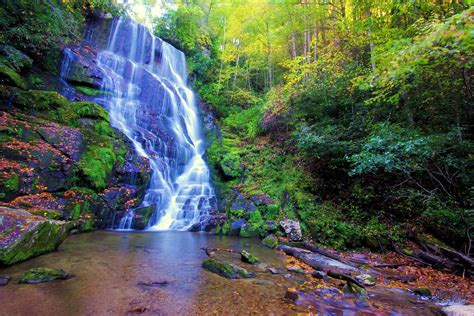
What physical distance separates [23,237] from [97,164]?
4.39 meters

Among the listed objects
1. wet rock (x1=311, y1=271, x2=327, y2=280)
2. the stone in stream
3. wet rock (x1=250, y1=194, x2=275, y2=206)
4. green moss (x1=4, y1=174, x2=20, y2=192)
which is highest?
wet rock (x1=250, y1=194, x2=275, y2=206)

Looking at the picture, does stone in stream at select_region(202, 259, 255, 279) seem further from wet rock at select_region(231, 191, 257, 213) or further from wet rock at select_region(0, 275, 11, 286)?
wet rock at select_region(231, 191, 257, 213)

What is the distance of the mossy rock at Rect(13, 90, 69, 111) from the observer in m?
9.01

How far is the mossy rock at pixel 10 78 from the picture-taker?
9211 mm

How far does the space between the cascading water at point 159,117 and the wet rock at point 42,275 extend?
14.6 ft

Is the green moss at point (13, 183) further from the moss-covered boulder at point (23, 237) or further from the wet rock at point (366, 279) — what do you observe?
the wet rock at point (366, 279)

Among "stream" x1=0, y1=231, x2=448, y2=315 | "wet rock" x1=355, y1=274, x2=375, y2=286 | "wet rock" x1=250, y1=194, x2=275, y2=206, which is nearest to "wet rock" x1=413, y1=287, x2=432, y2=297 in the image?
"stream" x1=0, y1=231, x2=448, y2=315

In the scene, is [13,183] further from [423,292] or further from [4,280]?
[423,292]

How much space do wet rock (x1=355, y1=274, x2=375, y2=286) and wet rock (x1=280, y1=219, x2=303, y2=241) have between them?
10.3ft

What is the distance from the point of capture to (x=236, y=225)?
8906 mm

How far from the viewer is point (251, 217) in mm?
9188

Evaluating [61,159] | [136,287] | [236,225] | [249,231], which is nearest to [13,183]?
[61,159]

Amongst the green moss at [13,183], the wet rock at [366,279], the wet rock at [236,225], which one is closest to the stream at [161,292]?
the wet rock at [366,279]

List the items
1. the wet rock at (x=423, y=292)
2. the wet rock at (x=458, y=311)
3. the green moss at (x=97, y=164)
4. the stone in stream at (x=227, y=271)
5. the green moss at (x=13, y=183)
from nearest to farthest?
1. the wet rock at (x=458, y=311)
2. the wet rock at (x=423, y=292)
3. the stone in stream at (x=227, y=271)
4. the green moss at (x=13, y=183)
5. the green moss at (x=97, y=164)
